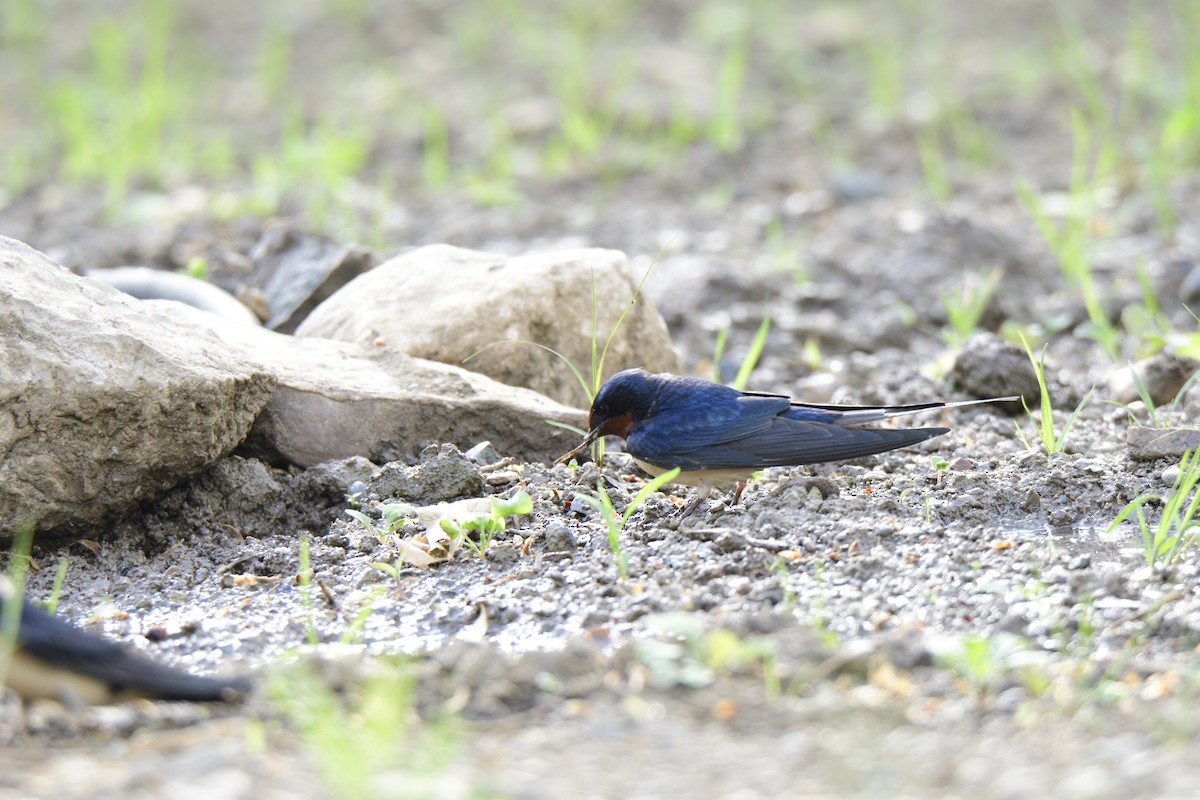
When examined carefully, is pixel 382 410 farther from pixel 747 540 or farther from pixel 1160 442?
pixel 1160 442

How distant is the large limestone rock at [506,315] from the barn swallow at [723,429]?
0.64 meters

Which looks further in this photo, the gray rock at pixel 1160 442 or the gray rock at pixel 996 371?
the gray rock at pixel 996 371

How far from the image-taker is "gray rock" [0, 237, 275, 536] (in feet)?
11.8

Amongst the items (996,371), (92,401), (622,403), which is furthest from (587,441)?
(996,371)

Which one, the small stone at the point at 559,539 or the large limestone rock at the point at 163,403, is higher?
the large limestone rock at the point at 163,403

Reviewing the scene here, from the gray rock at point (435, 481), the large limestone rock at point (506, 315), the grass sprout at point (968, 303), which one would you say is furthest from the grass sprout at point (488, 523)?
the grass sprout at point (968, 303)

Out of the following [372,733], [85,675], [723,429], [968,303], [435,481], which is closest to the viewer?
[372,733]

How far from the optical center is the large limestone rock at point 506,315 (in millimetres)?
4668

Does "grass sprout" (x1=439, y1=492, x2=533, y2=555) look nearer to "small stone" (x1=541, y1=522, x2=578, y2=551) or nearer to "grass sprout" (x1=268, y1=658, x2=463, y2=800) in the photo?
"small stone" (x1=541, y1=522, x2=578, y2=551)

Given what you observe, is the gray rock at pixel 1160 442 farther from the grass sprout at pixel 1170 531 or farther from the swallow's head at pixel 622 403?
the swallow's head at pixel 622 403

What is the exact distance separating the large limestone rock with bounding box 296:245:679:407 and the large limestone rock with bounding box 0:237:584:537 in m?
0.24

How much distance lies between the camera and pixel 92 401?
363cm

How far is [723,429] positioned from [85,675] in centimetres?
185

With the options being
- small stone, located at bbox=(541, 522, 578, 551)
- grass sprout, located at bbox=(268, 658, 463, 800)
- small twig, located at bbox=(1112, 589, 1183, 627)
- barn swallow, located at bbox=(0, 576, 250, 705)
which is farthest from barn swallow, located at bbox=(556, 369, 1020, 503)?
barn swallow, located at bbox=(0, 576, 250, 705)
